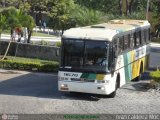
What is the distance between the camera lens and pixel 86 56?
65.5 ft

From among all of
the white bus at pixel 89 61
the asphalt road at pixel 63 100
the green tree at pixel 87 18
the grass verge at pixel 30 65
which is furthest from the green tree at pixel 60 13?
the white bus at pixel 89 61

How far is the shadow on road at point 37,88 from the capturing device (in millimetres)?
21061

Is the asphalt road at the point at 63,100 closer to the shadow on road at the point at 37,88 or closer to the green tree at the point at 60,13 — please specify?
the shadow on road at the point at 37,88

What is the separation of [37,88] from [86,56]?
12.8 feet

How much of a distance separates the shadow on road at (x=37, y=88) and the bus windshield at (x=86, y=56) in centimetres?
150

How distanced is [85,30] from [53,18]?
Result: 3599 cm

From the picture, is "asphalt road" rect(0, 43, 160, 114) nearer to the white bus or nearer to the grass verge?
the white bus

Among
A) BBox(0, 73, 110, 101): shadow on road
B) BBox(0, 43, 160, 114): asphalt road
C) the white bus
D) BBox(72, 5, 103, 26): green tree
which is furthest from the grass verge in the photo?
BBox(72, 5, 103, 26): green tree

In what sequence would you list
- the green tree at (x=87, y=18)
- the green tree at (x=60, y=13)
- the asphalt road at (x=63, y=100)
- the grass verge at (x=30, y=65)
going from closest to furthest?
1. the asphalt road at (x=63, y=100)
2. the grass verge at (x=30, y=65)
3. the green tree at (x=87, y=18)
4. the green tree at (x=60, y=13)

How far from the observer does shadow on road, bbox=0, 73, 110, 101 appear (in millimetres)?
21061

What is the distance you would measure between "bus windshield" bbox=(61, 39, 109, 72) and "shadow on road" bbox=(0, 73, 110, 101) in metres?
1.50

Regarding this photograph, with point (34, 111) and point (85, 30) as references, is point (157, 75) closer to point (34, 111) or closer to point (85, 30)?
point (85, 30)

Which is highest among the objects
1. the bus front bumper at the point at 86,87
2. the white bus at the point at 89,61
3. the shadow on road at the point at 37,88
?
the white bus at the point at 89,61

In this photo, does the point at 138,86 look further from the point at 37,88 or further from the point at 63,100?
the point at 63,100
